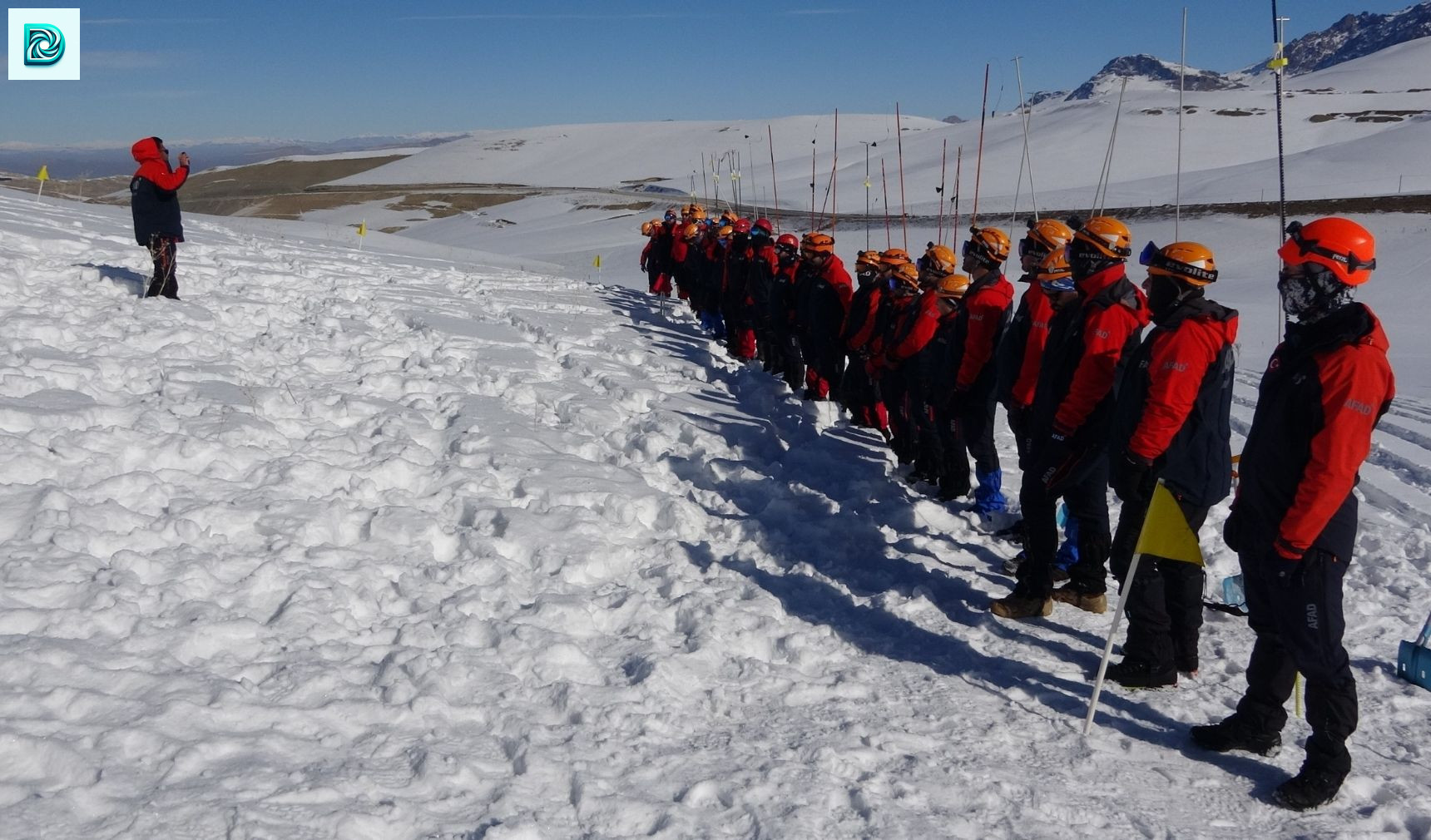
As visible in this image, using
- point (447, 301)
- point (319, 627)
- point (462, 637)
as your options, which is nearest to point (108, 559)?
point (319, 627)

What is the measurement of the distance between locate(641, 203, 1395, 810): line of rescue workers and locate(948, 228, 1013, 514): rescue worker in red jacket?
13mm

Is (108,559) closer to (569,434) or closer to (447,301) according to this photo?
(569,434)

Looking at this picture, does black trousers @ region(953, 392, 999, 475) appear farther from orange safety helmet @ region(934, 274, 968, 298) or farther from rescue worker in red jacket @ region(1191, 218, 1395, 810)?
rescue worker in red jacket @ region(1191, 218, 1395, 810)

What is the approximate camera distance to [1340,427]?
12.0ft

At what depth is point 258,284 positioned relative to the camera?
40.3 feet

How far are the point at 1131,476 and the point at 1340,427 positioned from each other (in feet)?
3.83

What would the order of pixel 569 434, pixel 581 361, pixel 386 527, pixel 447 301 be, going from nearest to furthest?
pixel 386 527
pixel 569 434
pixel 581 361
pixel 447 301

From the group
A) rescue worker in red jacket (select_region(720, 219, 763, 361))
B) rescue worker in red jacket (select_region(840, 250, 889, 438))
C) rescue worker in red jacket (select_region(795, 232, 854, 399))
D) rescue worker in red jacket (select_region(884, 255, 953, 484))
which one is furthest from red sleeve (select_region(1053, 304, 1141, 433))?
rescue worker in red jacket (select_region(720, 219, 763, 361))

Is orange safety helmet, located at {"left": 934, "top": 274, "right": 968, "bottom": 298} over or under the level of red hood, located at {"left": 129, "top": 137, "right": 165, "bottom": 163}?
under

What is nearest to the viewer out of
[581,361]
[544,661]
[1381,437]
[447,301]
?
[544,661]

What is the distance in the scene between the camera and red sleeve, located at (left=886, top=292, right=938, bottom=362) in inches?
Answer: 312

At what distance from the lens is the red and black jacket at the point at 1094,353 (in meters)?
5.20

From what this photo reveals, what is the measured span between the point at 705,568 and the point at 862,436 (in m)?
4.15

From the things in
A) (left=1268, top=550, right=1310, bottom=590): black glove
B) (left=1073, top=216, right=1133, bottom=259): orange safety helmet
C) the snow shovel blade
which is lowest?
the snow shovel blade
